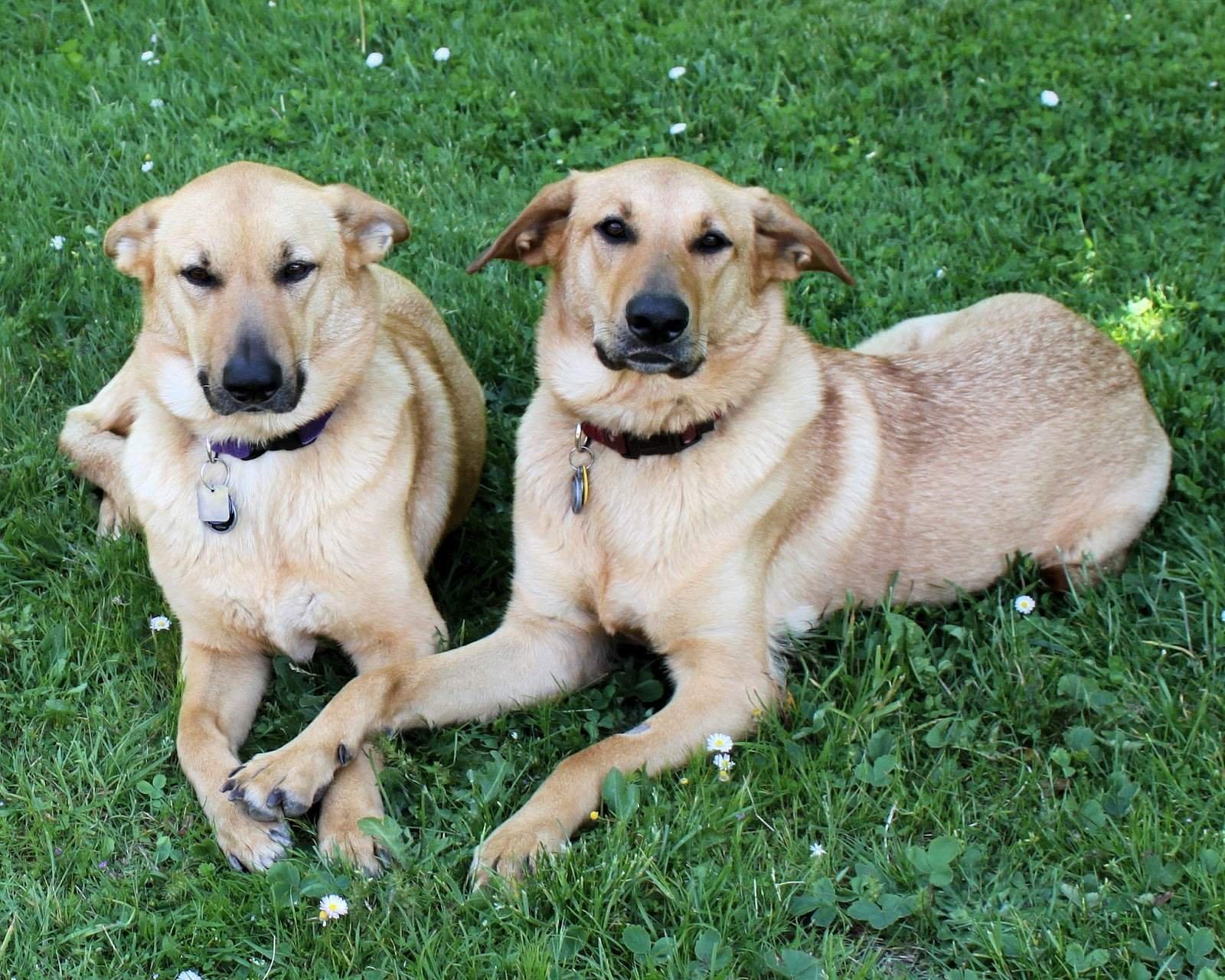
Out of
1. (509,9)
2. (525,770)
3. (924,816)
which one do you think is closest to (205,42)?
(509,9)

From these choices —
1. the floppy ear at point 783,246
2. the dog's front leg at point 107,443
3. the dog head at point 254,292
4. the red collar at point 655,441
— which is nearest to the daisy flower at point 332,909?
the dog head at point 254,292

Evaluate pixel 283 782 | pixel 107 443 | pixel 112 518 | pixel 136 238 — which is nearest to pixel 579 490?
pixel 283 782

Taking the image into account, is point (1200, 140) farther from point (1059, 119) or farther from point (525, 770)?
point (525, 770)

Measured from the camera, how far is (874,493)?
3.89 m

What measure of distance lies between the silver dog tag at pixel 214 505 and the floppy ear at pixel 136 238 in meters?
0.61

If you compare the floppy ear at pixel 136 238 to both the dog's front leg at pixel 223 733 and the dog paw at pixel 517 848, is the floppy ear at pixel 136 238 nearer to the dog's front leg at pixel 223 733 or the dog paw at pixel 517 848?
the dog's front leg at pixel 223 733

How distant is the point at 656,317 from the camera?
323 centimetres

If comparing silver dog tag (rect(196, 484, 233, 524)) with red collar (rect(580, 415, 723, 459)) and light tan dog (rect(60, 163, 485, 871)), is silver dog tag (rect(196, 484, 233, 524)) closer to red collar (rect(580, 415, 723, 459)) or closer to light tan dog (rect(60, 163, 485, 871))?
light tan dog (rect(60, 163, 485, 871))

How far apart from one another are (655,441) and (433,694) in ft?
3.05

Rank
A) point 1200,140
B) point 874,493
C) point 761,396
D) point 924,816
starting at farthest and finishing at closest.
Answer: point 1200,140 → point 874,493 → point 761,396 → point 924,816

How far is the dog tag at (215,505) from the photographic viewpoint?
347 cm

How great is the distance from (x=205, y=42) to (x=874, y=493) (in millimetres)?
4581

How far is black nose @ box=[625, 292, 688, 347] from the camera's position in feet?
10.6

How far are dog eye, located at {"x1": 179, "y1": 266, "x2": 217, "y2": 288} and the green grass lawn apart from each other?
1054mm
